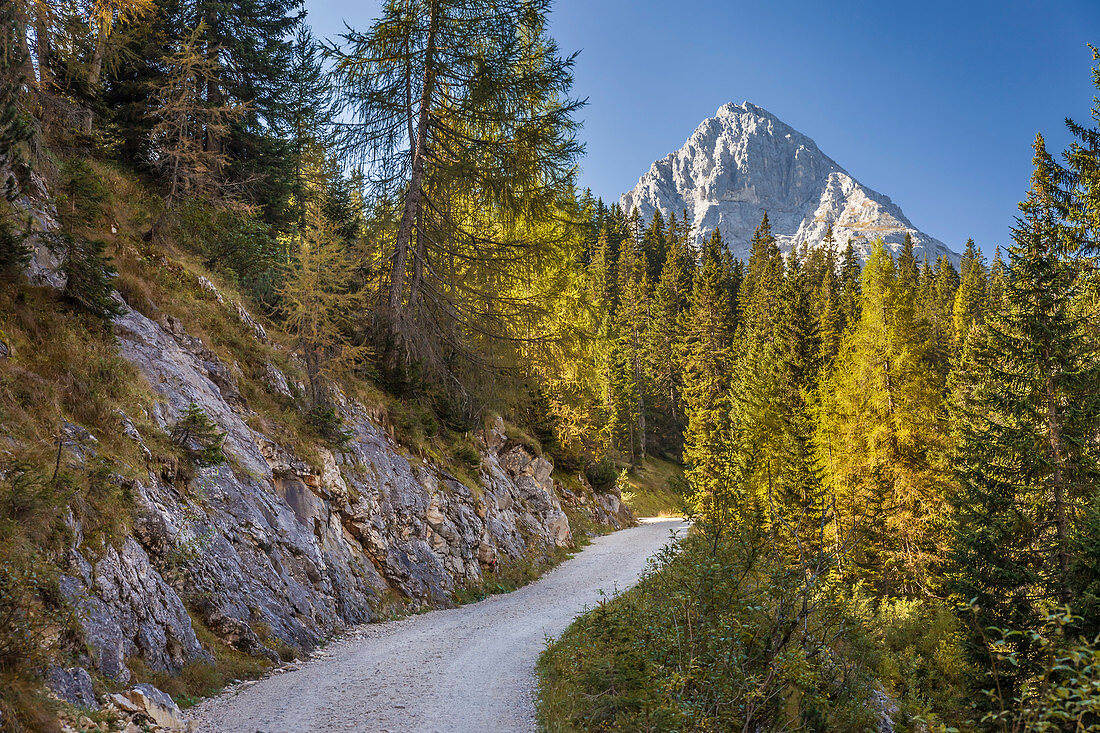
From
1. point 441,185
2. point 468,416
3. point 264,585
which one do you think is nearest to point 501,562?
point 468,416

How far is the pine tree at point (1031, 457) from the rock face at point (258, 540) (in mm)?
12454

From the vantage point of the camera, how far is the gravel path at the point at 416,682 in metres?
6.79

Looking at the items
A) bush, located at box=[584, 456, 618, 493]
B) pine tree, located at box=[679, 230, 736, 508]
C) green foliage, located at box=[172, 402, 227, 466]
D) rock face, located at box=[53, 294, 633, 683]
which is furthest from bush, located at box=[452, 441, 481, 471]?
pine tree, located at box=[679, 230, 736, 508]

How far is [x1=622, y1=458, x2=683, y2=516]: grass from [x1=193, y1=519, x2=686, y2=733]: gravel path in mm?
29052

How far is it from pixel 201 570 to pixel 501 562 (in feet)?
32.6

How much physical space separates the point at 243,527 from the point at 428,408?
29.7ft

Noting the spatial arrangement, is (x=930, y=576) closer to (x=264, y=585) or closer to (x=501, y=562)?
(x=501, y=562)

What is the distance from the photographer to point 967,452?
1515 cm

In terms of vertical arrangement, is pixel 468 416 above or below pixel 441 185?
below

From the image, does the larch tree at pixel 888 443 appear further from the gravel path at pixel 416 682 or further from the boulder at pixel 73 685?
the boulder at pixel 73 685

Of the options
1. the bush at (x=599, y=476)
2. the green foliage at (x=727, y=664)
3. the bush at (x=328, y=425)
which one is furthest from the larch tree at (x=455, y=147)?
the bush at (x=599, y=476)

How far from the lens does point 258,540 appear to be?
388 inches

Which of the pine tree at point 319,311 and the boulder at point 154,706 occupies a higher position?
the pine tree at point 319,311

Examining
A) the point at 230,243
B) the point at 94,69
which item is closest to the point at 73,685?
the point at 230,243
